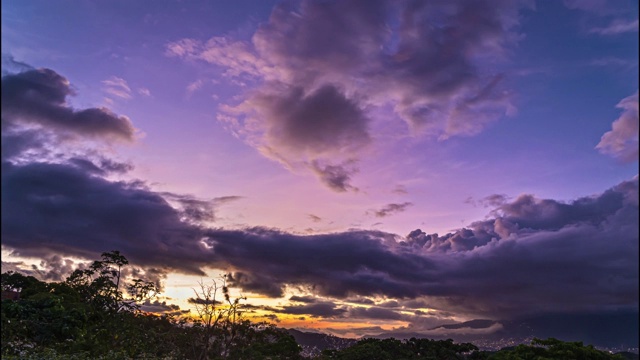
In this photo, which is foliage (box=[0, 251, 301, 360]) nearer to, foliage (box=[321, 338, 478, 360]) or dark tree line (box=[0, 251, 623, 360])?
dark tree line (box=[0, 251, 623, 360])

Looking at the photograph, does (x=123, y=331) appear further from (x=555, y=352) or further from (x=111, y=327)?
(x=555, y=352)

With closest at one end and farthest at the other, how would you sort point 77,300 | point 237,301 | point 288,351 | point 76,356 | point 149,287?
point 76,356 < point 237,301 < point 149,287 < point 77,300 < point 288,351

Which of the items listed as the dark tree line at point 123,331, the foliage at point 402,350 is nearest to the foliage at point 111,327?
the dark tree line at point 123,331

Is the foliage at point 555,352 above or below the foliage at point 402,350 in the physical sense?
above

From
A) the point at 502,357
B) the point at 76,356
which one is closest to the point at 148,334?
the point at 76,356

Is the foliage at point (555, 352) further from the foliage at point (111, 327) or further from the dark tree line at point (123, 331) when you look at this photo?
the foliage at point (111, 327)

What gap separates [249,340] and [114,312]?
416 inches

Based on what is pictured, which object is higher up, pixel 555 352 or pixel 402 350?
pixel 555 352

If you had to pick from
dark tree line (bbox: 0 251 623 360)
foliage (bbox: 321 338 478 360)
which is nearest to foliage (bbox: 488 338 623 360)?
dark tree line (bbox: 0 251 623 360)

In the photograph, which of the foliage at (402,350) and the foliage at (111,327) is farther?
the foliage at (402,350)

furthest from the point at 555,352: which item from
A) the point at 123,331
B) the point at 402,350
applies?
the point at 123,331

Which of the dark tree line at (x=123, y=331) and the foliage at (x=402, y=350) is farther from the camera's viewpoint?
the foliage at (x=402, y=350)

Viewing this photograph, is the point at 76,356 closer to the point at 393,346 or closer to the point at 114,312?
the point at 114,312

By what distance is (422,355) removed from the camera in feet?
159
